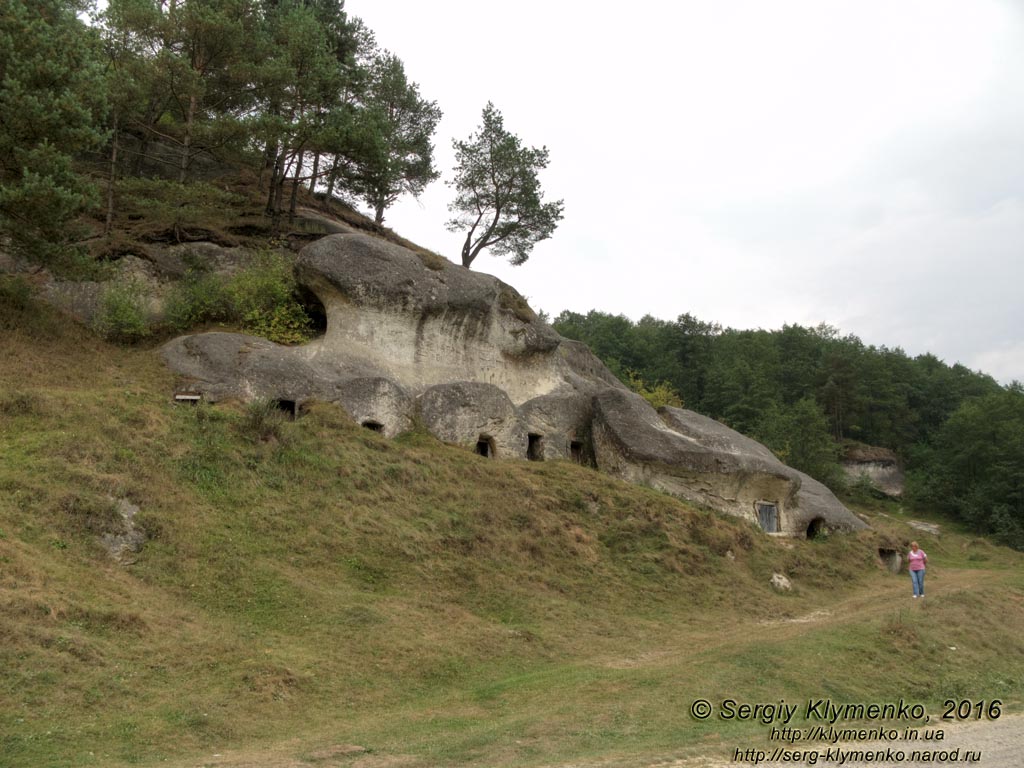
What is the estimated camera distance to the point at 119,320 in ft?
74.3

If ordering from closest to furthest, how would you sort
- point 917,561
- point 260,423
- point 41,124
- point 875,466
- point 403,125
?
point 260,423 < point 41,124 < point 917,561 < point 403,125 < point 875,466

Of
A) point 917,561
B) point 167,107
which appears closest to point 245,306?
point 167,107

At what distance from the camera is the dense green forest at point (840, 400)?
46.1 m

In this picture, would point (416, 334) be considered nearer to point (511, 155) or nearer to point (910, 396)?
point (511, 155)

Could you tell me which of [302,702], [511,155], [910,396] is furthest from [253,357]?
[910,396]

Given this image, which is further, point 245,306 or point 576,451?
point 576,451

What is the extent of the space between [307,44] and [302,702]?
23073 millimetres

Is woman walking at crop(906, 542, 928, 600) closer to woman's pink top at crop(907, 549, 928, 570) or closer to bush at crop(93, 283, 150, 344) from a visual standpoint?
woman's pink top at crop(907, 549, 928, 570)

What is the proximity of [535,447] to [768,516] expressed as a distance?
8.45 metres

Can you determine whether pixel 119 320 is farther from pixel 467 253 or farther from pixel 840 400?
pixel 840 400

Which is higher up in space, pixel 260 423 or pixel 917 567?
pixel 260 423

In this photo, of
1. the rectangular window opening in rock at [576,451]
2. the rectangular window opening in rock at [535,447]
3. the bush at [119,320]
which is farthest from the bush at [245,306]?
the rectangular window opening in rock at [576,451]

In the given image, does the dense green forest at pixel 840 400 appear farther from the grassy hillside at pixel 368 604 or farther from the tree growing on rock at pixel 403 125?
the grassy hillside at pixel 368 604

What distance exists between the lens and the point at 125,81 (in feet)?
78.7
